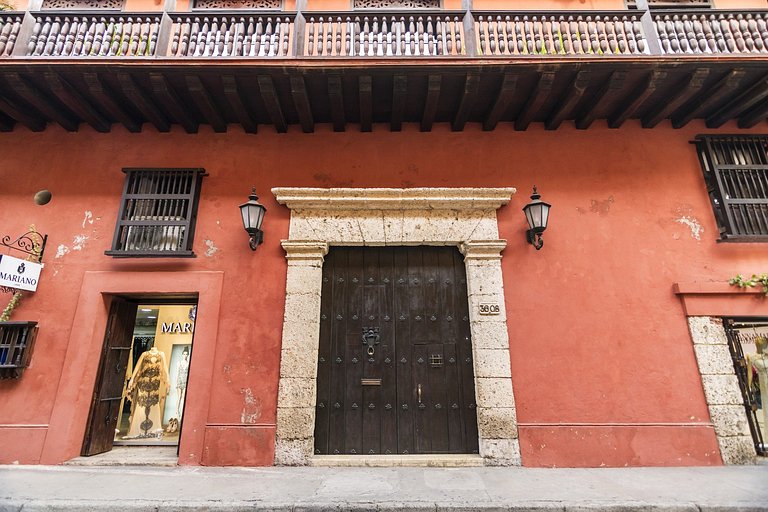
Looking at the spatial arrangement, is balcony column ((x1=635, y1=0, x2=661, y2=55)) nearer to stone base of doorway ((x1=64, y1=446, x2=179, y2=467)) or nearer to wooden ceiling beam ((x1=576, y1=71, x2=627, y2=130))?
wooden ceiling beam ((x1=576, y1=71, x2=627, y2=130))

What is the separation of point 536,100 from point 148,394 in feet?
26.0

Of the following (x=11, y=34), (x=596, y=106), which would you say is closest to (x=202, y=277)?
(x=11, y=34)

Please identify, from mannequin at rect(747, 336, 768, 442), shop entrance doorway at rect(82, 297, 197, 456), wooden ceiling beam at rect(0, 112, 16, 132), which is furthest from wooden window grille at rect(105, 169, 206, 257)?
mannequin at rect(747, 336, 768, 442)

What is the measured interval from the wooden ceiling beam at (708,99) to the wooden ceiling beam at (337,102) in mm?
4716

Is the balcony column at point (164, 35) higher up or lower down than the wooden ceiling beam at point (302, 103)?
higher up

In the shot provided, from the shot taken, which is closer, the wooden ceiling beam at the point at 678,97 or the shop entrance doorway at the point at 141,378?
the wooden ceiling beam at the point at 678,97

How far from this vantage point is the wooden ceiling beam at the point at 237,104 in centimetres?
461

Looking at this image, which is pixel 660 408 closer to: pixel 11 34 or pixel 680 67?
pixel 680 67

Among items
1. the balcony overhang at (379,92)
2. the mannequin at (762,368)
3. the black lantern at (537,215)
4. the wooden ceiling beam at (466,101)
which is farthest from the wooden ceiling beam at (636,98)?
the mannequin at (762,368)

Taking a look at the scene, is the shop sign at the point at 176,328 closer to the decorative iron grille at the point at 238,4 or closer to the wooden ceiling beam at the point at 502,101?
the decorative iron grille at the point at 238,4

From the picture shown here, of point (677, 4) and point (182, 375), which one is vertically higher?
point (677, 4)

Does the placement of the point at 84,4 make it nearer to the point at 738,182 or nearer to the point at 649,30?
the point at 649,30

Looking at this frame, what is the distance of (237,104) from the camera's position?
16.0 ft

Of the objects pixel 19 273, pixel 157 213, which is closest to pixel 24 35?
pixel 157 213
